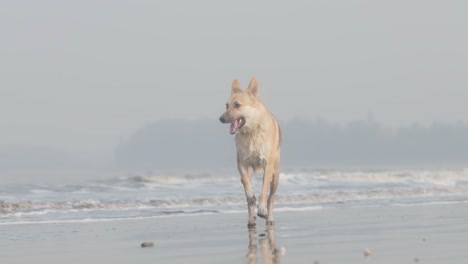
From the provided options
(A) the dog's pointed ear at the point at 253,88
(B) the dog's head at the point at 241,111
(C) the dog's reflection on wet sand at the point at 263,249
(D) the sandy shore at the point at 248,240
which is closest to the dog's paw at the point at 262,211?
(D) the sandy shore at the point at 248,240

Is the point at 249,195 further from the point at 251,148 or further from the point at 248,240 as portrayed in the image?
the point at 248,240

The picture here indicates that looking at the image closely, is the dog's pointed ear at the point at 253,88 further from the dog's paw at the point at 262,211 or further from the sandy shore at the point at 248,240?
the sandy shore at the point at 248,240

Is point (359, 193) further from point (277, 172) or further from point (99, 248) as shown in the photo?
point (99, 248)

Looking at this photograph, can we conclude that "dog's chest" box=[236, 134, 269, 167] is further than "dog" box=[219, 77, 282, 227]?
Yes

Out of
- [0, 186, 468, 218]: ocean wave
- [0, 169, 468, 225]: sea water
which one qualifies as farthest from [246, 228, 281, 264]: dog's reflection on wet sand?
[0, 186, 468, 218]: ocean wave

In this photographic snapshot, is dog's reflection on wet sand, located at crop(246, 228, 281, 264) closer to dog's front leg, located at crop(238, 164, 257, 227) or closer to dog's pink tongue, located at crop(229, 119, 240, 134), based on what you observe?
dog's front leg, located at crop(238, 164, 257, 227)

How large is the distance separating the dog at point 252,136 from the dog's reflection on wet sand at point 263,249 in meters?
0.89

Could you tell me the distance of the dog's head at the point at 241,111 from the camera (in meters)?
12.3

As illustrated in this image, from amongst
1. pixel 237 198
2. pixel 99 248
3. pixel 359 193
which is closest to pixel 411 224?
pixel 99 248

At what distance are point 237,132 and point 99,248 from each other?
297 centimetres

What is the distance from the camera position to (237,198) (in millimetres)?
21250

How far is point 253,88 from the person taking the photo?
1272 centimetres

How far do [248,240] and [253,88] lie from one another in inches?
107

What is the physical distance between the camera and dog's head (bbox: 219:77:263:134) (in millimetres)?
12336
